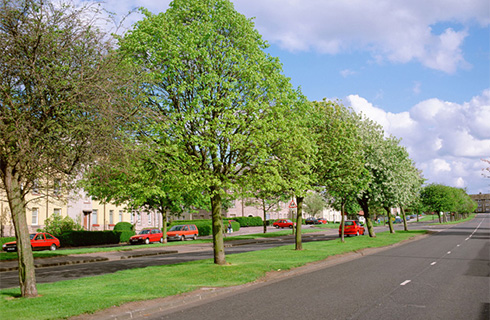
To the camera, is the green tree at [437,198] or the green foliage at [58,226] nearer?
the green foliage at [58,226]

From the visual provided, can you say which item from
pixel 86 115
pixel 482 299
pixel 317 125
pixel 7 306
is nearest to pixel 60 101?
pixel 86 115

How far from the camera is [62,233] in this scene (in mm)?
40094

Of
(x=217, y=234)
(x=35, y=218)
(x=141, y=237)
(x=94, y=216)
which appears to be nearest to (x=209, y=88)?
(x=217, y=234)

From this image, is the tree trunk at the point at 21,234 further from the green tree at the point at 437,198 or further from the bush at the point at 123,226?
the green tree at the point at 437,198

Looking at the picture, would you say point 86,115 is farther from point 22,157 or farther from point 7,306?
point 7,306

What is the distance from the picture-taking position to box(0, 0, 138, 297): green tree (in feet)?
30.5

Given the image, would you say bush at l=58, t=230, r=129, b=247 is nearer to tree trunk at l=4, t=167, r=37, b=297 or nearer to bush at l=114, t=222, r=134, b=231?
bush at l=114, t=222, r=134, b=231

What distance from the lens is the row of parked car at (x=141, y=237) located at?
3344 centimetres

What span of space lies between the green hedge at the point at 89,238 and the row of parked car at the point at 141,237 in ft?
11.1

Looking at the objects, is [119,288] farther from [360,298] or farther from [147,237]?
[147,237]

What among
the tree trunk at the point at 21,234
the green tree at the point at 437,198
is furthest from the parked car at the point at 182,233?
the green tree at the point at 437,198

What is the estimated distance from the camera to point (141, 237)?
40719mm

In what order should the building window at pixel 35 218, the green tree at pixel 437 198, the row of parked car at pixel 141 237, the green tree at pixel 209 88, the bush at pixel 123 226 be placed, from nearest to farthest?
the green tree at pixel 209 88 → the row of parked car at pixel 141 237 → the building window at pixel 35 218 → the bush at pixel 123 226 → the green tree at pixel 437 198

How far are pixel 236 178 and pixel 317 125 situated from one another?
10469 millimetres
